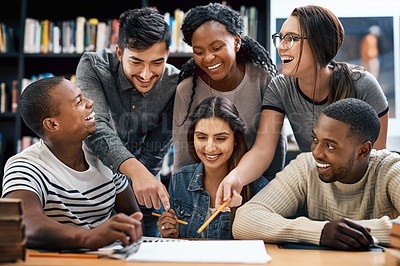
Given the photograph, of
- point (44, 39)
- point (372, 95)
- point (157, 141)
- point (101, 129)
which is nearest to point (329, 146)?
point (372, 95)

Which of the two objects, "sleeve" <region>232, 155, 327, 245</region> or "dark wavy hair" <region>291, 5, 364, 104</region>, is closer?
"sleeve" <region>232, 155, 327, 245</region>

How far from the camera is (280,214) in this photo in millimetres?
1448

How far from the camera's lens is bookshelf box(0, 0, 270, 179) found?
119 inches

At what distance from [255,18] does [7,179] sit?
2.15 meters

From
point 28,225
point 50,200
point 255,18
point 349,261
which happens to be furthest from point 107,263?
point 255,18

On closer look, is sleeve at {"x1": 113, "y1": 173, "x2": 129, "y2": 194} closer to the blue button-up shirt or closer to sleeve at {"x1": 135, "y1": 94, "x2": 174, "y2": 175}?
the blue button-up shirt

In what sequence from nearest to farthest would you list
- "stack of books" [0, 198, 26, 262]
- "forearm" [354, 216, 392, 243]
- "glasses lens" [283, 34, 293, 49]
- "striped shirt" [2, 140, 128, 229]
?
"stack of books" [0, 198, 26, 262] → "forearm" [354, 216, 392, 243] → "striped shirt" [2, 140, 128, 229] → "glasses lens" [283, 34, 293, 49]

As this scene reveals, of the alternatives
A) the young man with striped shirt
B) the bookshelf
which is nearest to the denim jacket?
the young man with striped shirt

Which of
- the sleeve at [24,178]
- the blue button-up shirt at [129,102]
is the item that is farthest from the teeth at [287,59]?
the sleeve at [24,178]

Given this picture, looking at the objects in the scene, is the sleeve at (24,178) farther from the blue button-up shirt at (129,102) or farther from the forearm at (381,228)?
the forearm at (381,228)

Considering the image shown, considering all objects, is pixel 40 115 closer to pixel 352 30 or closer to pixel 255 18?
pixel 255 18

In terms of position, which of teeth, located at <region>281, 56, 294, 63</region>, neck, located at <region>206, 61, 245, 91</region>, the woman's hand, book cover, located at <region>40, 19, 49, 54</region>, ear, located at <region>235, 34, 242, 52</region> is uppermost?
book cover, located at <region>40, 19, 49, 54</region>

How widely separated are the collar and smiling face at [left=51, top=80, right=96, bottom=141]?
50cm

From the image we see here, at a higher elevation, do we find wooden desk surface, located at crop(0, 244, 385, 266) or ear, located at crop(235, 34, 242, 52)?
ear, located at crop(235, 34, 242, 52)
